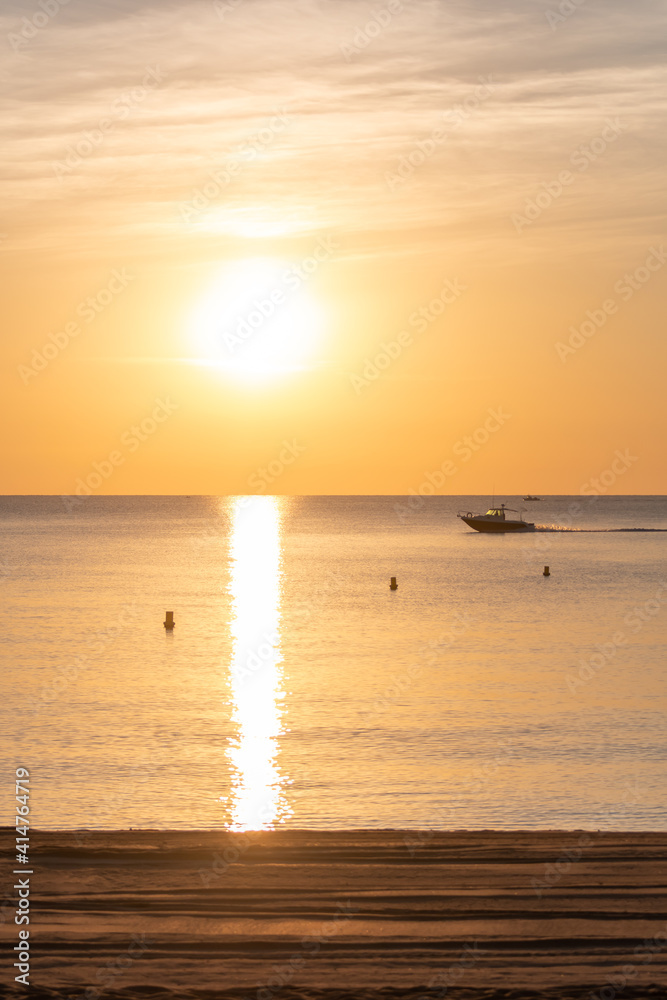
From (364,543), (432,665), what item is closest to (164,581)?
(432,665)

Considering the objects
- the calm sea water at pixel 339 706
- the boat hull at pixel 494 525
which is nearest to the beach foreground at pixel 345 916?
the calm sea water at pixel 339 706

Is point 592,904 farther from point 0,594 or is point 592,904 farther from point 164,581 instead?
point 164,581

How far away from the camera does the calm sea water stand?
21406 mm

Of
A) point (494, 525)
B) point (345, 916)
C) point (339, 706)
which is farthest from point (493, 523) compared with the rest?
point (345, 916)

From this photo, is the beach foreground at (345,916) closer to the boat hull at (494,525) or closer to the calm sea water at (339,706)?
the calm sea water at (339,706)

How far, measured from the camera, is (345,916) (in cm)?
993

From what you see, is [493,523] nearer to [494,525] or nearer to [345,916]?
[494,525]

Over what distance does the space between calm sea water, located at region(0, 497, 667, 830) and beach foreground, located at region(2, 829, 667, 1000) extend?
7727 millimetres

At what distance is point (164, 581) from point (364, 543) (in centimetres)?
7885

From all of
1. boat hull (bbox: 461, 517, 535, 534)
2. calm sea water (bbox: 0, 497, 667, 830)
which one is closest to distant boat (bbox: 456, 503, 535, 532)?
boat hull (bbox: 461, 517, 535, 534)

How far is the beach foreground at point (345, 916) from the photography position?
8641mm

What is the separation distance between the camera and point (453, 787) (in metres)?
22.8

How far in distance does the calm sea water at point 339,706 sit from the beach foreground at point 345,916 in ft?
25.4

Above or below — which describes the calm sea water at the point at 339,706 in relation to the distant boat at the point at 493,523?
below
